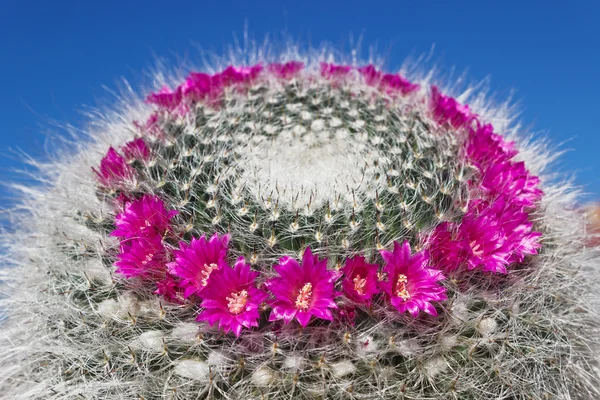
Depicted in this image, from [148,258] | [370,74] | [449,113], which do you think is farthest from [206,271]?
[370,74]

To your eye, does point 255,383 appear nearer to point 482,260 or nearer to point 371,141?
point 482,260

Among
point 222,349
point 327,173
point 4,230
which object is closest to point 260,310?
point 222,349

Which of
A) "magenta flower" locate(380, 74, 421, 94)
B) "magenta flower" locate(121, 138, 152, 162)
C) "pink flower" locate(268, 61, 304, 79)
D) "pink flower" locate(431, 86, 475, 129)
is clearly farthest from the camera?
"pink flower" locate(268, 61, 304, 79)

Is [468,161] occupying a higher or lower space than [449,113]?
lower

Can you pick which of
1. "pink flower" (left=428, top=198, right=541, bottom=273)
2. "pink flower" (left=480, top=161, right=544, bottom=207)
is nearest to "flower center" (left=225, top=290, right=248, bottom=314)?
"pink flower" (left=428, top=198, right=541, bottom=273)

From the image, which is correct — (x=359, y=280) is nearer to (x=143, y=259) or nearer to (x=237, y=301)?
(x=237, y=301)

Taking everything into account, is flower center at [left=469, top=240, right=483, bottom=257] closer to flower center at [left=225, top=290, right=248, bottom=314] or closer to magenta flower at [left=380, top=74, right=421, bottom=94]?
flower center at [left=225, top=290, right=248, bottom=314]

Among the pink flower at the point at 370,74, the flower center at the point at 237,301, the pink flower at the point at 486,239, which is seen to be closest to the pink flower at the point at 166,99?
the pink flower at the point at 370,74
